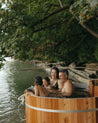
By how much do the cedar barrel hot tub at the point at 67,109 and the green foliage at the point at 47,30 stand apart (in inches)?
181

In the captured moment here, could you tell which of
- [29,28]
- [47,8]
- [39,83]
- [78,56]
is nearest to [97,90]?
[39,83]

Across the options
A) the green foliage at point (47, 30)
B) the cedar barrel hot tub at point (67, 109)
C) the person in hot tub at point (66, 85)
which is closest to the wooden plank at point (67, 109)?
the cedar barrel hot tub at point (67, 109)

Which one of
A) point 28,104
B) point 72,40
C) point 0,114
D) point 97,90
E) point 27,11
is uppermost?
point 27,11

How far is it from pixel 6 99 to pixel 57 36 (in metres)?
7.75

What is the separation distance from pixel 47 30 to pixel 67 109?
12584 mm

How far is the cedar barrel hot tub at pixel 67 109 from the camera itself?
563 cm

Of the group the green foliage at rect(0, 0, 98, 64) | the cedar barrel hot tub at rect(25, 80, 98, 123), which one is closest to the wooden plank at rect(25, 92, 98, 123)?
the cedar barrel hot tub at rect(25, 80, 98, 123)

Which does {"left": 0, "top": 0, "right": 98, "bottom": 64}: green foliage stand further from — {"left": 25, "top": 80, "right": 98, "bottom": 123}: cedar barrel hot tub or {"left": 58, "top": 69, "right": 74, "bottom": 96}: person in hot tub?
{"left": 25, "top": 80, "right": 98, "bottom": 123}: cedar barrel hot tub

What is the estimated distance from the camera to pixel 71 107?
565 cm

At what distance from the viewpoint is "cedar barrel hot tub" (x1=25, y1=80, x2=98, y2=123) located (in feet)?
18.5

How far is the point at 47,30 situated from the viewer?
17.5 m

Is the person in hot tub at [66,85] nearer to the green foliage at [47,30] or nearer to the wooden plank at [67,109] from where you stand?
the wooden plank at [67,109]

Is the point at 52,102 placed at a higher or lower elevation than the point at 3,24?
lower

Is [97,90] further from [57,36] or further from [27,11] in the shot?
[57,36]
